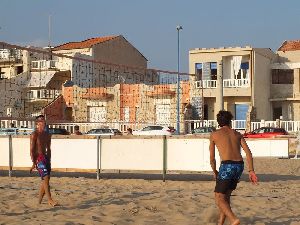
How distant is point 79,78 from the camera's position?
43656 mm

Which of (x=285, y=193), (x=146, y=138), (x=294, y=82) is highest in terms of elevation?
(x=294, y=82)

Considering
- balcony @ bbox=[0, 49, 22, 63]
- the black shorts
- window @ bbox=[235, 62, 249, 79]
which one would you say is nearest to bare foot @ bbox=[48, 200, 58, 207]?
the black shorts

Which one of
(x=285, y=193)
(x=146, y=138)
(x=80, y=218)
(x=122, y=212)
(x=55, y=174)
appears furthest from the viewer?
(x=55, y=174)

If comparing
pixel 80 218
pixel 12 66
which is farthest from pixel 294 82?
pixel 80 218

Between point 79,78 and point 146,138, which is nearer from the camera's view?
point 146,138

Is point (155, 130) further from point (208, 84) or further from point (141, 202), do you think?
point (141, 202)

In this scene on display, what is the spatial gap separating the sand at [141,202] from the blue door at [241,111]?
24453 mm

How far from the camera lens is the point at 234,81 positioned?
39.2 meters

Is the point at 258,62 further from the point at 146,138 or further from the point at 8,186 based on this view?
the point at 8,186

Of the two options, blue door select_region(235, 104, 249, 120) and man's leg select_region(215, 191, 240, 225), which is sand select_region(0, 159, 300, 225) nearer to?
man's leg select_region(215, 191, 240, 225)

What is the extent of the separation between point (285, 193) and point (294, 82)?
29036mm

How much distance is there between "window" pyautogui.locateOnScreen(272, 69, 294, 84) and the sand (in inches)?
1033

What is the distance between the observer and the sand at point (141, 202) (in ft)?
26.9

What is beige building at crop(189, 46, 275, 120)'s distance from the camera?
3884 cm
